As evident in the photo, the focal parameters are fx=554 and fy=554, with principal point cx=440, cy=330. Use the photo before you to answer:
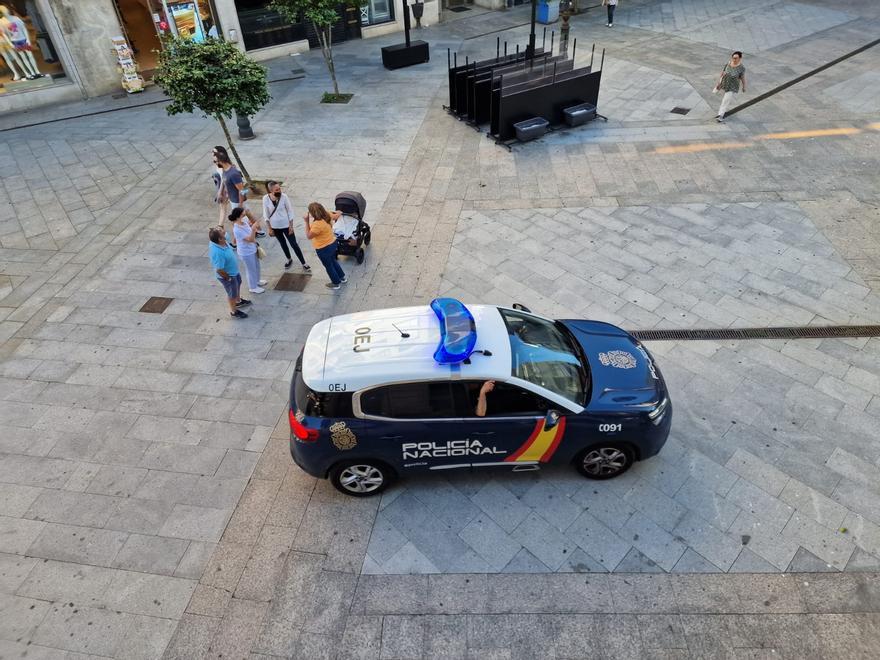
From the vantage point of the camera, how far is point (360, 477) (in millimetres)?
6039

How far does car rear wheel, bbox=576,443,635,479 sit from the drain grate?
2.53 metres

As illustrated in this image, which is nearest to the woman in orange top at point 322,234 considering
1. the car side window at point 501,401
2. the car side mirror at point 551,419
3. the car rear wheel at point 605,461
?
the car side window at point 501,401

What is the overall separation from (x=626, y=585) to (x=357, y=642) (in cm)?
261

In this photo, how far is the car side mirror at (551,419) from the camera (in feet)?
18.4

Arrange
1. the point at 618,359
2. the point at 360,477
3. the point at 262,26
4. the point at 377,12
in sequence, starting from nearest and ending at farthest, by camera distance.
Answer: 1. the point at 360,477
2. the point at 618,359
3. the point at 262,26
4. the point at 377,12

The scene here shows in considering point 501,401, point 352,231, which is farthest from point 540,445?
point 352,231

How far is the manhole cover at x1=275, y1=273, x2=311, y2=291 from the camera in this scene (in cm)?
948

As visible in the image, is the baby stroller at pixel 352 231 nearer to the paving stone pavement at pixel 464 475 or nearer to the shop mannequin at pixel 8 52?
the paving stone pavement at pixel 464 475

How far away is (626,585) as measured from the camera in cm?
536

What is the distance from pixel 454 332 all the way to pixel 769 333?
17.1ft

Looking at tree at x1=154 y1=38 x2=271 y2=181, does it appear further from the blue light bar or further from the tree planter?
the blue light bar

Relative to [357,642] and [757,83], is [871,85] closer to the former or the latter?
[757,83]

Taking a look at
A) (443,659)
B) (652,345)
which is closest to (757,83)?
(652,345)

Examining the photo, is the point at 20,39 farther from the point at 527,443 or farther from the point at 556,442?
the point at 556,442
